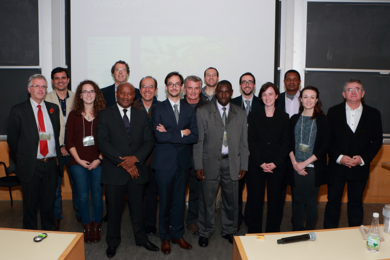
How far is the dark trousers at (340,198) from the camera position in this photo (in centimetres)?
307

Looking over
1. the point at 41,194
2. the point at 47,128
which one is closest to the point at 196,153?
the point at 47,128

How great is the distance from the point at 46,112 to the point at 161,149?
4.34ft

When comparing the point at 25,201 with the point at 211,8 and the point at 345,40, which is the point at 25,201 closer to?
the point at 211,8

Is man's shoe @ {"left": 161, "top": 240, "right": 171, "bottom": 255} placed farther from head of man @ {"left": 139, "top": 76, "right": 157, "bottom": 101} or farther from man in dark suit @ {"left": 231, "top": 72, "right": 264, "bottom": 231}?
head of man @ {"left": 139, "top": 76, "right": 157, "bottom": 101}

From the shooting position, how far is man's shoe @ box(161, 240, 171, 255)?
2891 mm

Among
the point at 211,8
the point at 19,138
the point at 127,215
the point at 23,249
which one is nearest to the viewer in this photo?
the point at 23,249

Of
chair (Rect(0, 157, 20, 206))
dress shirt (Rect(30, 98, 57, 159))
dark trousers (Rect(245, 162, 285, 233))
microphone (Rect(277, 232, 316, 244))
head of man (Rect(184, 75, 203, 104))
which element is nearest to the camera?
microphone (Rect(277, 232, 316, 244))

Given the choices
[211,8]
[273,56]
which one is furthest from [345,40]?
[211,8]

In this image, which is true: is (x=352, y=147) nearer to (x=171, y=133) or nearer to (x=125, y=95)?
(x=171, y=133)

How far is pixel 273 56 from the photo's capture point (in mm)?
4656

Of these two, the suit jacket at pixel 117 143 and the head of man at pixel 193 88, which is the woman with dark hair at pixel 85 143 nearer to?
the suit jacket at pixel 117 143

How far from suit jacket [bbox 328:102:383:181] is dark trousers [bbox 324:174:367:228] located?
8cm

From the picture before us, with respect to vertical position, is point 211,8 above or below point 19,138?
above

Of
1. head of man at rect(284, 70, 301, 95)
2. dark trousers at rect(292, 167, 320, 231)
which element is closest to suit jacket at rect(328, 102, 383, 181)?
dark trousers at rect(292, 167, 320, 231)
